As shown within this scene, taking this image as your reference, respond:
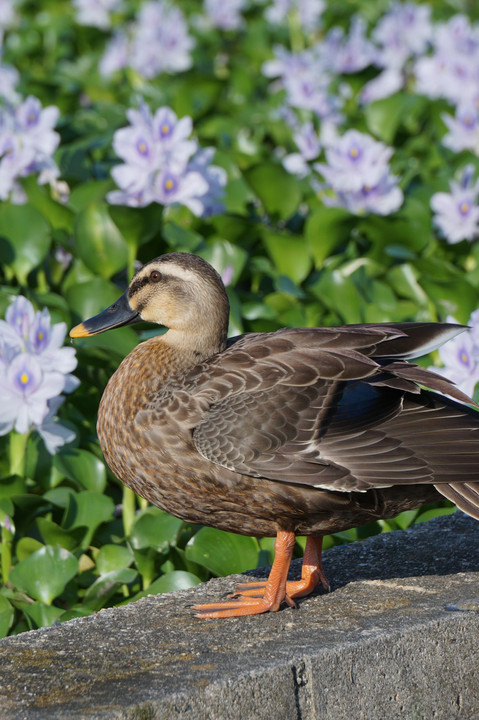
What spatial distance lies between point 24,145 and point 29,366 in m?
2.35

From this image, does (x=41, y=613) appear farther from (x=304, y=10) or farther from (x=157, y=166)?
(x=304, y=10)

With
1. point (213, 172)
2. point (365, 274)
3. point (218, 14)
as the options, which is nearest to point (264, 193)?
point (213, 172)

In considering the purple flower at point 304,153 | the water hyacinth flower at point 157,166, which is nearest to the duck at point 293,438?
the water hyacinth flower at point 157,166

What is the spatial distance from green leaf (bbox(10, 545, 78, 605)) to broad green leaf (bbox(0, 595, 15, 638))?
69 millimetres

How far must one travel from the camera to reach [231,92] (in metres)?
9.95

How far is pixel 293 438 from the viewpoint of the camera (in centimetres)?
314

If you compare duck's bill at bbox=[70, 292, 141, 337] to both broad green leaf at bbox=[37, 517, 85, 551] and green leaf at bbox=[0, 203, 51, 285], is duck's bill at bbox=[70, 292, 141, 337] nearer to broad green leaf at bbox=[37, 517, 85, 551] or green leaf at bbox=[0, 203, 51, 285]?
broad green leaf at bbox=[37, 517, 85, 551]

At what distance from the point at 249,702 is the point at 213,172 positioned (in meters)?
3.61

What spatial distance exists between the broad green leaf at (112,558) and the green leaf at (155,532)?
0.11m

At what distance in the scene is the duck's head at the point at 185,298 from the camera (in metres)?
3.47

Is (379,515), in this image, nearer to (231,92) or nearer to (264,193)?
(264,193)

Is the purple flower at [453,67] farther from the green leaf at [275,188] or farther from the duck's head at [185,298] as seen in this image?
the duck's head at [185,298]

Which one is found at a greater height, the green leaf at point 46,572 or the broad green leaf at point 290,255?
the green leaf at point 46,572

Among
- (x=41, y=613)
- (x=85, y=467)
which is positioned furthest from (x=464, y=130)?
(x=41, y=613)
